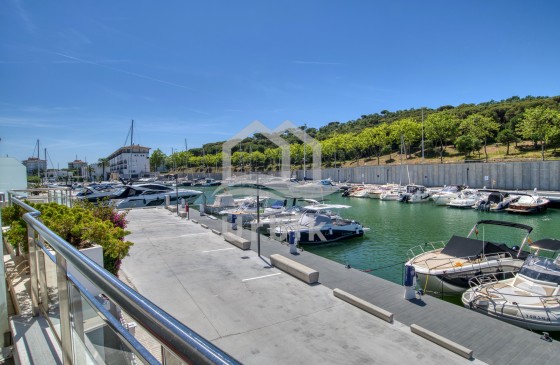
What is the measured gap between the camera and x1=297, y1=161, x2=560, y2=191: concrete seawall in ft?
157

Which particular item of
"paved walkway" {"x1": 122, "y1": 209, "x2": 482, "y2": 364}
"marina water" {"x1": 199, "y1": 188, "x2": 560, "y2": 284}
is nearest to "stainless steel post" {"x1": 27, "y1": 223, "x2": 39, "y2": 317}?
"paved walkway" {"x1": 122, "y1": 209, "x2": 482, "y2": 364}

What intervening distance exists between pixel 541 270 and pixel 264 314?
960cm

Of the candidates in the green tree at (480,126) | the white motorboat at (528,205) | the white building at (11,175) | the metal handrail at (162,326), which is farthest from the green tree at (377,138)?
the metal handrail at (162,326)

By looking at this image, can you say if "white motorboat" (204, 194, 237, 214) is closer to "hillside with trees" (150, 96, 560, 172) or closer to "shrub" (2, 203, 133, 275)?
"hillside with trees" (150, 96, 560, 172)

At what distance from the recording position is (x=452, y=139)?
71.8 m

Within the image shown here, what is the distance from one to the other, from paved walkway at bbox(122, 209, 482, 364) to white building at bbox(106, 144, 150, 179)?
126 m

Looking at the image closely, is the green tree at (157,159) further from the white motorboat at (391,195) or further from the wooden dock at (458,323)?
the wooden dock at (458,323)

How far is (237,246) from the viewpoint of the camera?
55.3 feet

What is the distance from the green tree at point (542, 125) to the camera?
51031 mm

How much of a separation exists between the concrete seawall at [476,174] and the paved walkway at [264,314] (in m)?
49.2

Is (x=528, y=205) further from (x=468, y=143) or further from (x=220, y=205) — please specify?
(x=220, y=205)

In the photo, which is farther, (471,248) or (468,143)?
(468,143)

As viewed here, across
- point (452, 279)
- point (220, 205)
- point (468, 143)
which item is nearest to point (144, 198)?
point (220, 205)

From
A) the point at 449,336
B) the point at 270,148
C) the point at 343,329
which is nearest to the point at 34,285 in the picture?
the point at 343,329
